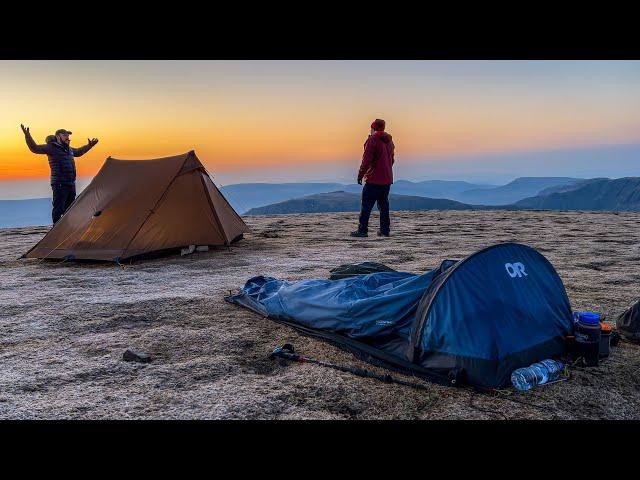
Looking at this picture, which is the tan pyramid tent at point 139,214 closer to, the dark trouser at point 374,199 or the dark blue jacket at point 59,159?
the dark blue jacket at point 59,159

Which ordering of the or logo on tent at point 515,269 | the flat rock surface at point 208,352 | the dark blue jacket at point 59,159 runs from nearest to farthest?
the flat rock surface at point 208,352 → the or logo on tent at point 515,269 → the dark blue jacket at point 59,159

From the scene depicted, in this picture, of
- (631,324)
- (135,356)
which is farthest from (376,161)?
(135,356)

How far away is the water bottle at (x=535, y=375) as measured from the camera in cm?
394

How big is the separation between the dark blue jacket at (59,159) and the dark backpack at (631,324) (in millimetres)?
11218

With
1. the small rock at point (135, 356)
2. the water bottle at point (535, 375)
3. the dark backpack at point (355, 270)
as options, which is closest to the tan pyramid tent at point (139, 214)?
the dark backpack at point (355, 270)

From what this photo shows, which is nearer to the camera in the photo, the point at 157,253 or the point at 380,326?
the point at 380,326

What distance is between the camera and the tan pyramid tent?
31.8 ft

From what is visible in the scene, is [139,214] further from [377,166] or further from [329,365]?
[329,365]

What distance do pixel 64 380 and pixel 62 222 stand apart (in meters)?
6.96

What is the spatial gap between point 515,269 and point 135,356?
11.4 ft
